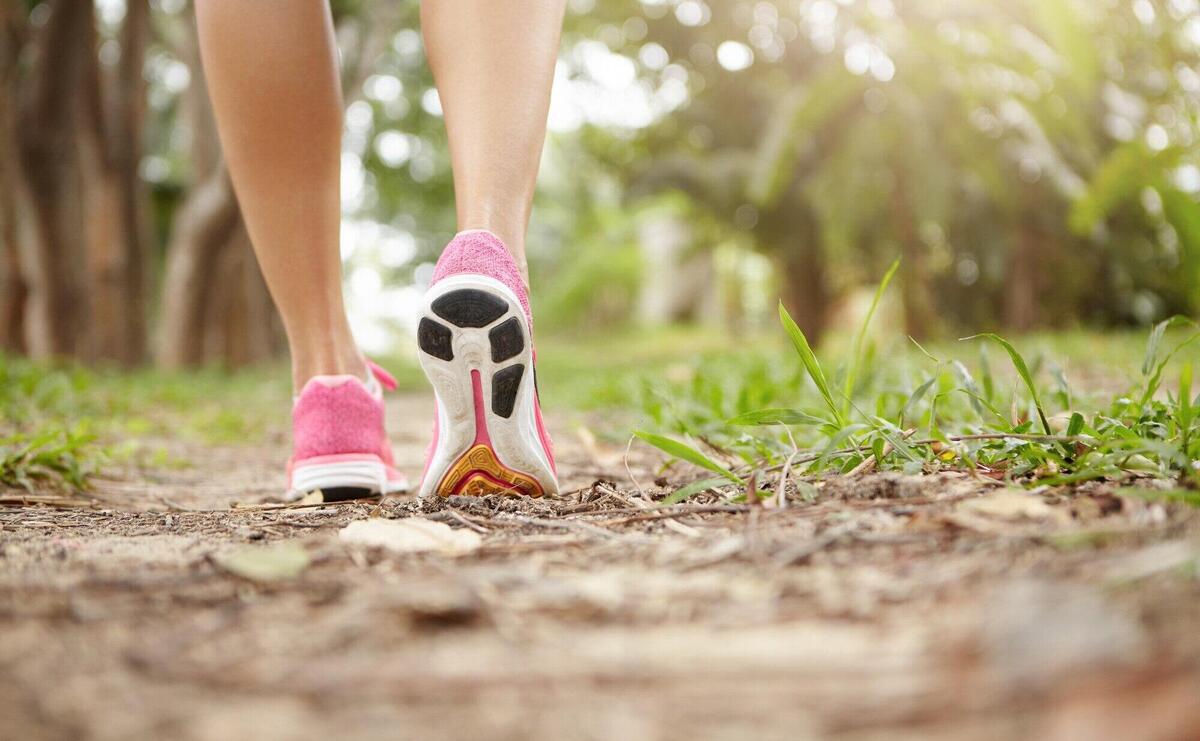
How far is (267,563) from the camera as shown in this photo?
0.71 metres

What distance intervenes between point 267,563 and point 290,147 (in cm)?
88

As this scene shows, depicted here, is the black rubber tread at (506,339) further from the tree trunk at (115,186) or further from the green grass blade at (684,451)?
the tree trunk at (115,186)

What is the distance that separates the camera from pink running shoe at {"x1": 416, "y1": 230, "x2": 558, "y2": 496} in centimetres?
109

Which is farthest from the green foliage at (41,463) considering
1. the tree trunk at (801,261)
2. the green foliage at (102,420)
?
the tree trunk at (801,261)

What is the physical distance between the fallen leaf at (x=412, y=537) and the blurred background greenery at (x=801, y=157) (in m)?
3.14

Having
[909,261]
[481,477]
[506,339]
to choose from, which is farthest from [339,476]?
[909,261]

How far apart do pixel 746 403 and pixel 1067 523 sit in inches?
48.6

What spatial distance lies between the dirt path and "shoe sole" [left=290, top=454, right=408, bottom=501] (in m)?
0.46

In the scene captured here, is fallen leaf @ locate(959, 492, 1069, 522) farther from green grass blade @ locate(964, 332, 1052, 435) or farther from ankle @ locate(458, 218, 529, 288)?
ankle @ locate(458, 218, 529, 288)

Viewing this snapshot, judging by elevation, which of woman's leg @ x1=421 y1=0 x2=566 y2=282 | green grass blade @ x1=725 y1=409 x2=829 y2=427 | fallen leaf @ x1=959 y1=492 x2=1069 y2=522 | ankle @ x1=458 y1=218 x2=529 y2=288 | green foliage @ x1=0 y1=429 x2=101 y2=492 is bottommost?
fallen leaf @ x1=959 y1=492 x2=1069 y2=522

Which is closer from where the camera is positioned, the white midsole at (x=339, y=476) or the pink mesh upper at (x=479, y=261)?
the pink mesh upper at (x=479, y=261)

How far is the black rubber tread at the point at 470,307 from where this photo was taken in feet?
3.56

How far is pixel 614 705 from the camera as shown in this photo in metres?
0.47

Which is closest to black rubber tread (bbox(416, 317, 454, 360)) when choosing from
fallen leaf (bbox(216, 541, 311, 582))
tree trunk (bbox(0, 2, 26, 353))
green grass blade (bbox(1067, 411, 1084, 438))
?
fallen leaf (bbox(216, 541, 311, 582))
